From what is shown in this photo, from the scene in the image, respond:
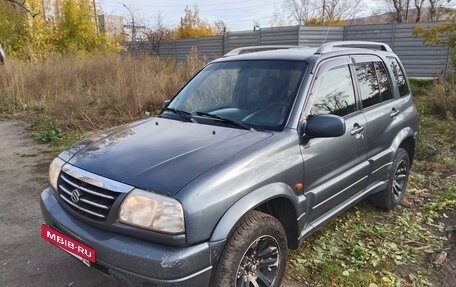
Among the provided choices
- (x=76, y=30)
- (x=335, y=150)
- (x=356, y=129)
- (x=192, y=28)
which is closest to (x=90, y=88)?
(x=356, y=129)

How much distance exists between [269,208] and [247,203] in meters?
0.47

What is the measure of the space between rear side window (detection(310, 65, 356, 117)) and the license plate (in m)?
1.88

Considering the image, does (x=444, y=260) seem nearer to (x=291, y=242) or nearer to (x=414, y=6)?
(x=291, y=242)

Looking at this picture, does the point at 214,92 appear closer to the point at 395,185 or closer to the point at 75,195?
the point at 75,195

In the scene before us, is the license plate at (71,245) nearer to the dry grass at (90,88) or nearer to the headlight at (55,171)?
the headlight at (55,171)

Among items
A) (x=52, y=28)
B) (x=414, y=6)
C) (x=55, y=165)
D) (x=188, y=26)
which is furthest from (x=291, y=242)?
(x=414, y=6)

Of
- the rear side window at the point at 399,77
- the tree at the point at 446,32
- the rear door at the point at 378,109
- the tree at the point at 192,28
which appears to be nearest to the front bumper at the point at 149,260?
the rear door at the point at 378,109

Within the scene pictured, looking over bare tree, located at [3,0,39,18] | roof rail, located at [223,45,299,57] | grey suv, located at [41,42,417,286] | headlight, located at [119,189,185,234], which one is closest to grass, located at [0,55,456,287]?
grey suv, located at [41,42,417,286]

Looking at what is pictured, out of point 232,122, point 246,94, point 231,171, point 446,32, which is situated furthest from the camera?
point 446,32

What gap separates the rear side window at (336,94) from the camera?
10.1 feet

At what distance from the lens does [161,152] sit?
249cm

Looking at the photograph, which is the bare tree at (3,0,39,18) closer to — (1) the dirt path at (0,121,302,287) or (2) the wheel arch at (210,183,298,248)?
(1) the dirt path at (0,121,302,287)

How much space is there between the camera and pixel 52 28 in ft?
65.8

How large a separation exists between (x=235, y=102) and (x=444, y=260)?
2272 mm
